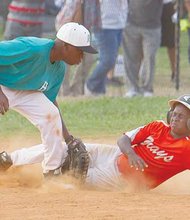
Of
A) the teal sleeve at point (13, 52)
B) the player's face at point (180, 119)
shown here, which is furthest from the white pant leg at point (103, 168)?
the teal sleeve at point (13, 52)

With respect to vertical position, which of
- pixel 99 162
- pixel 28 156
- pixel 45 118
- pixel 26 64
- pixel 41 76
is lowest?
pixel 99 162

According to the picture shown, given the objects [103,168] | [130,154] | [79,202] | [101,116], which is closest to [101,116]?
[101,116]

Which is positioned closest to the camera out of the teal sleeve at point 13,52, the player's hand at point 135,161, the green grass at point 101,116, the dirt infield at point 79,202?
the dirt infield at point 79,202

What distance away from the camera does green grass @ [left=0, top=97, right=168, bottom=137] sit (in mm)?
11922

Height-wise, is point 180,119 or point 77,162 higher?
point 180,119

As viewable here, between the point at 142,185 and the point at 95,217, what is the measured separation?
1602mm

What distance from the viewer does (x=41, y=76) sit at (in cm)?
852


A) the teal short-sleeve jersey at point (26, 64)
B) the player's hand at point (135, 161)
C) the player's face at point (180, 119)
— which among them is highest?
the teal short-sleeve jersey at point (26, 64)

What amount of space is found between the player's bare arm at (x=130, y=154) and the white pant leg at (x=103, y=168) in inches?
12.1

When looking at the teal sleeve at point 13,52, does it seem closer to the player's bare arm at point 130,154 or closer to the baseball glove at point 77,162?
the baseball glove at point 77,162

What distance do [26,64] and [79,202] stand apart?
1.58 meters

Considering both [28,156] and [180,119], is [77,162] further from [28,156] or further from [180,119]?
[180,119]

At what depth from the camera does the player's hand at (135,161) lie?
800 cm

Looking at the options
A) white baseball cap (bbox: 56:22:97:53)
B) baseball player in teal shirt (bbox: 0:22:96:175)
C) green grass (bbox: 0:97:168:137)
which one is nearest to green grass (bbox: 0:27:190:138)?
green grass (bbox: 0:97:168:137)
